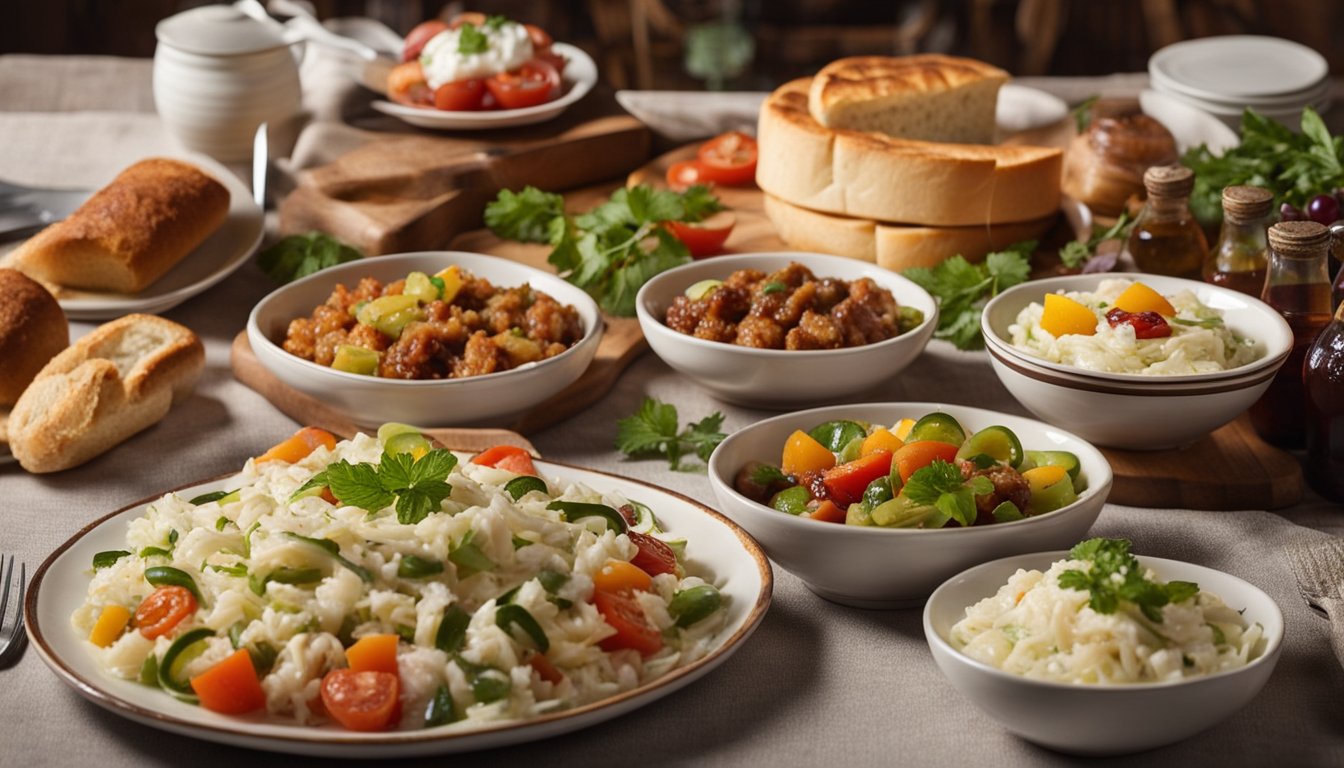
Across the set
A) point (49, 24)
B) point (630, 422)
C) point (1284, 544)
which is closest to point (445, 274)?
point (630, 422)

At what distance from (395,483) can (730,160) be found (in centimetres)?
285

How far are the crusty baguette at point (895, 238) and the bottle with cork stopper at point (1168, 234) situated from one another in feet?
1.78

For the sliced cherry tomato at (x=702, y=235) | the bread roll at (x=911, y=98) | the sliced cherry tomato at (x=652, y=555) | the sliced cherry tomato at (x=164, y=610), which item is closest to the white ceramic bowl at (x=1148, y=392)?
the sliced cherry tomato at (x=652, y=555)

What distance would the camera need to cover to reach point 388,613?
7.48 ft

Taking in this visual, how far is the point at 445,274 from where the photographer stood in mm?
3727

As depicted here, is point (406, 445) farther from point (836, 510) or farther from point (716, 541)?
point (836, 510)

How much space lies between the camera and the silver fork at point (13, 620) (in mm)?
2589

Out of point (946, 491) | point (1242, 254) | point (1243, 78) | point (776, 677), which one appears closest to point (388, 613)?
point (776, 677)

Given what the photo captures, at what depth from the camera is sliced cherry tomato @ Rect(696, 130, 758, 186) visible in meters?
5.03

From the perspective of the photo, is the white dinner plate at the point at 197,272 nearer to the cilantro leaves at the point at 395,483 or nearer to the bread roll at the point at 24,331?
the bread roll at the point at 24,331

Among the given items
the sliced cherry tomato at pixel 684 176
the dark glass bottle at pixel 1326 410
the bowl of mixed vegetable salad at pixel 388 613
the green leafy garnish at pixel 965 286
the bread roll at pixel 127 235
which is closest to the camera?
the bowl of mixed vegetable salad at pixel 388 613

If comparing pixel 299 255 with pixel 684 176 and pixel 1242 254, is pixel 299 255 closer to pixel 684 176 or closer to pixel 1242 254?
pixel 684 176

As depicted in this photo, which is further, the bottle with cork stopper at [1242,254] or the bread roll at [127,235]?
the bread roll at [127,235]

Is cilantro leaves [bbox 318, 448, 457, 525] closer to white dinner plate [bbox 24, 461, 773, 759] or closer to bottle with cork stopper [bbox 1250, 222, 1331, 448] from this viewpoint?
white dinner plate [bbox 24, 461, 773, 759]
